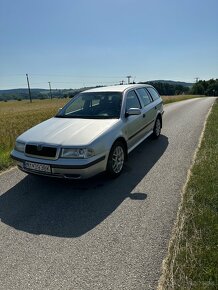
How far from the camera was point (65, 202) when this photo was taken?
4102 mm

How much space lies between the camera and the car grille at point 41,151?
4.23 metres

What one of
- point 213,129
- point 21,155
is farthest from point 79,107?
point 213,129

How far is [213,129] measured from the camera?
857cm

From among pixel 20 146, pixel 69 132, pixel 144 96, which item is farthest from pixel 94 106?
pixel 20 146

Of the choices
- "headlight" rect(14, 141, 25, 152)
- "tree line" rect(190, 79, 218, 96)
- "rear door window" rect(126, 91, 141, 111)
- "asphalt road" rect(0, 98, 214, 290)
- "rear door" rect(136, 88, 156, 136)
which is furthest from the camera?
"tree line" rect(190, 79, 218, 96)

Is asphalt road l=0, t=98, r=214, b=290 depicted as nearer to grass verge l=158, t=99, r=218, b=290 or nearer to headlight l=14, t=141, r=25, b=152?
grass verge l=158, t=99, r=218, b=290

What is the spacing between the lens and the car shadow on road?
350 cm

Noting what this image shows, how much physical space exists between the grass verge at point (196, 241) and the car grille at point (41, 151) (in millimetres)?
2137

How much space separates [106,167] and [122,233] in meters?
1.57

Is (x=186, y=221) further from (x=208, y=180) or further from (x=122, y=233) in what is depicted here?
(x=208, y=180)

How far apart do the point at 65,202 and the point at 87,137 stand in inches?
43.3

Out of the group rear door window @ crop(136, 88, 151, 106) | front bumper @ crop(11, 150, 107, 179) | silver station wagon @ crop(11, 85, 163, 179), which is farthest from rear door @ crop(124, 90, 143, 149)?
front bumper @ crop(11, 150, 107, 179)

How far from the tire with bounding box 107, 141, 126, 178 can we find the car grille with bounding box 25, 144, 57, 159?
982 millimetres

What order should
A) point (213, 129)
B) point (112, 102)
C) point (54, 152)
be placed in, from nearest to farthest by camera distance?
1. point (54, 152)
2. point (112, 102)
3. point (213, 129)
